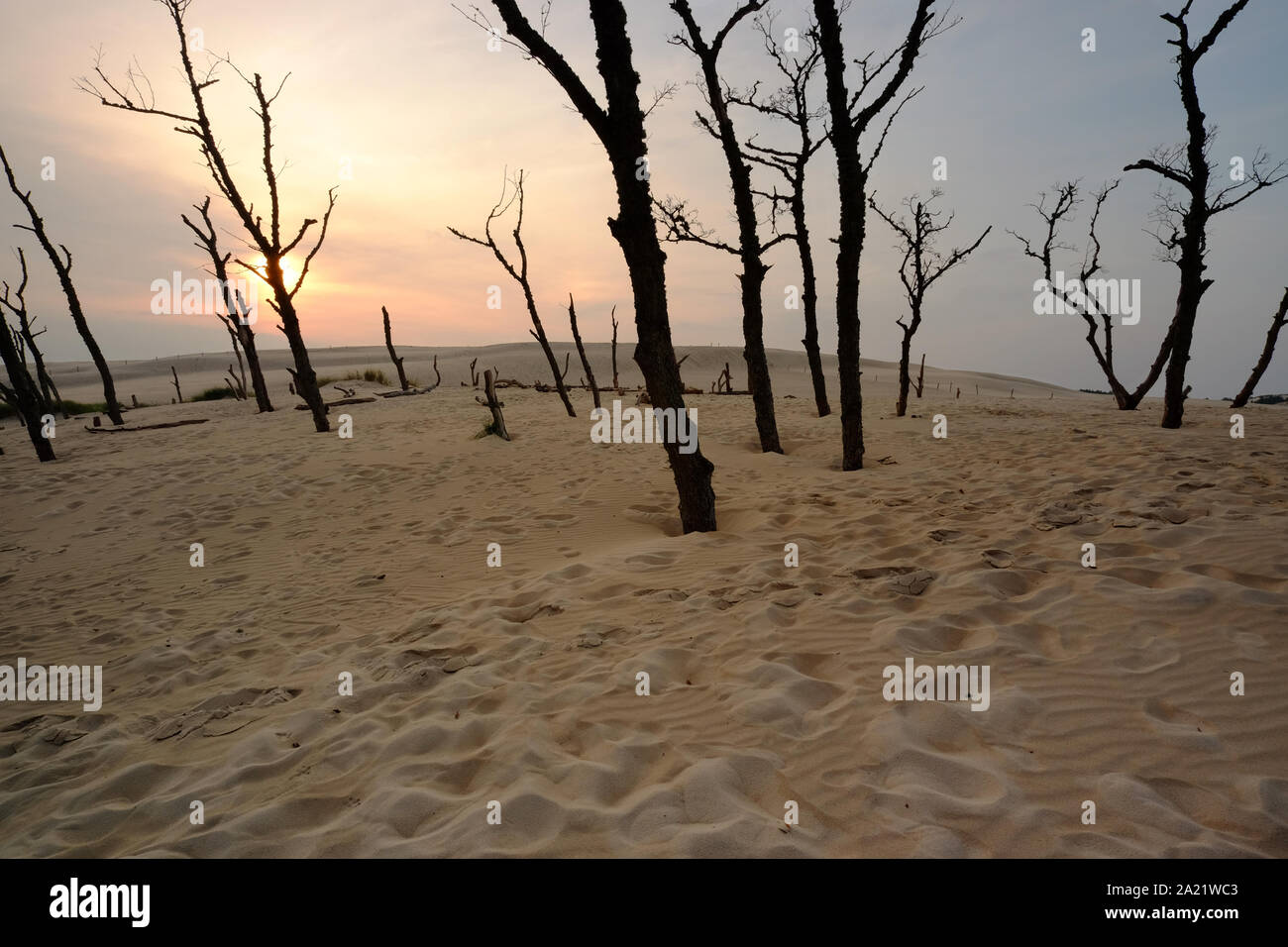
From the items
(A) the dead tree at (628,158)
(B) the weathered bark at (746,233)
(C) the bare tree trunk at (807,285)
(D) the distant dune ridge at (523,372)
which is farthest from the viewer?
(D) the distant dune ridge at (523,372)

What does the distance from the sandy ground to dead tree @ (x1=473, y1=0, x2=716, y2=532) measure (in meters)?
1.79

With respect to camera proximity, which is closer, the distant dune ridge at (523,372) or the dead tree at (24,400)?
the dead tree at (24,400)

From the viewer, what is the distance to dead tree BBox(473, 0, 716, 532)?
5.47 metres

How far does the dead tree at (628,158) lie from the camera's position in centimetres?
547

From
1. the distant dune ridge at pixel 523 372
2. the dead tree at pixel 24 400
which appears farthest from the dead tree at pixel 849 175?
the distant dune ridge at pixel 523 372

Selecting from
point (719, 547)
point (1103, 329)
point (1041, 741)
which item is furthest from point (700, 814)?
point (1103, 329)

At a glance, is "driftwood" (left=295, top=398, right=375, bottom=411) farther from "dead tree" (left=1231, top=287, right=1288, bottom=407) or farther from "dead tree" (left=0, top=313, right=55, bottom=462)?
"dead tree" (left=1231, top=287, right=1288, bottom=407)

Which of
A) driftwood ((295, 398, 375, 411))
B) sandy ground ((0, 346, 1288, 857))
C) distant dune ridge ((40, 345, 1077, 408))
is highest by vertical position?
distant dune ridge ((40, 345, 1077, 408))

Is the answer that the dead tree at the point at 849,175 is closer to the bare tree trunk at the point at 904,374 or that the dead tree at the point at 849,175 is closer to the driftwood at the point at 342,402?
the bare tree trunk at the point at 904,374

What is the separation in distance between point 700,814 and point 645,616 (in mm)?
2032

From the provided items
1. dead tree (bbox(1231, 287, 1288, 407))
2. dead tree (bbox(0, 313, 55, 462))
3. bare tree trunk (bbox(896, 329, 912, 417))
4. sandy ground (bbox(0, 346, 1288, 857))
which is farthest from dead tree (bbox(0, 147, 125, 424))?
dead tree (bbox(1231, 287, 1288, 407))

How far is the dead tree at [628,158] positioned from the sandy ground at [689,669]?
179cm

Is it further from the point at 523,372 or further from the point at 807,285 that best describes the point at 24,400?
the point at 523,372
